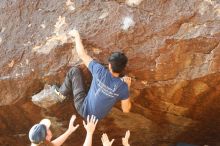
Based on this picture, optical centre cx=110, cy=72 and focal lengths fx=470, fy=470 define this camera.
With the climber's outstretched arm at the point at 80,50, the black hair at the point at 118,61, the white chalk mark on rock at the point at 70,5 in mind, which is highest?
the white chalk mark on rock at the point at 70,5

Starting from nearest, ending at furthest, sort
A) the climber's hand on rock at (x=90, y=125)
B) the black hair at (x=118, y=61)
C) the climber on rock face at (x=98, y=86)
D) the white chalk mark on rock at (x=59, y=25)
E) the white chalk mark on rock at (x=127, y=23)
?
the black hair at (x=118, y=61)
the climber on rock face at (x=98, y=86)
the climber's hand on rock at (x=90, y=125)
the white chalk mark on rock at (x=127, y=23)
the white chalk mark on rock at (x=59, y=25)

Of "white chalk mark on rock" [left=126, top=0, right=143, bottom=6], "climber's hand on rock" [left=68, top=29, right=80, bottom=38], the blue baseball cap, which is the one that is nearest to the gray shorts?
"climber's hand on rock" [left=68, top=29, right=80, bottom=38]

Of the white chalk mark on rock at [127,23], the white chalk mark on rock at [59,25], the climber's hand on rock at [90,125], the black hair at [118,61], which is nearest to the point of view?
the black hair at [118,61]

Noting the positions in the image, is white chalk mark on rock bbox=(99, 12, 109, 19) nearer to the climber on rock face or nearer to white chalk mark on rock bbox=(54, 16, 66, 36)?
the climber on rock face

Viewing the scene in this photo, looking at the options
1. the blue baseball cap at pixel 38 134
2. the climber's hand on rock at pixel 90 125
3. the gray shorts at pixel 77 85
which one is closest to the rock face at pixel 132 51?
the gray shorts at pixel 77 85

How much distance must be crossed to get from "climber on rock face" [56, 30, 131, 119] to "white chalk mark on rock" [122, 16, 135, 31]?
55 cm

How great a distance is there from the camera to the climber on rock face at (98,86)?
17.3 ft

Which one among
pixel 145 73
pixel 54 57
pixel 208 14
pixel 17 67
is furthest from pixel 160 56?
pixel 17 67

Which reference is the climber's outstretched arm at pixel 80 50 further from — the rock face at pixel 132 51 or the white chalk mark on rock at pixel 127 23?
the white chalk mark on rock at pixel 127 23

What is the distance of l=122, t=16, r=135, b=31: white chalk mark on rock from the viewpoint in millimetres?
5586

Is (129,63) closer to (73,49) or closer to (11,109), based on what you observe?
(73,49)

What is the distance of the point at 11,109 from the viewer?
20.4ft

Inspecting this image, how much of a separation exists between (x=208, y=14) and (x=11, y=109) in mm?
2808

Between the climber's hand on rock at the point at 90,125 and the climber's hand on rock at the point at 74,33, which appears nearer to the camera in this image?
the climber's hand on rock at the point at 90,125
